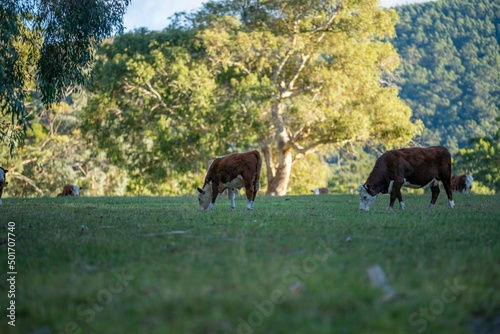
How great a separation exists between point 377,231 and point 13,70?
9913 millimetres

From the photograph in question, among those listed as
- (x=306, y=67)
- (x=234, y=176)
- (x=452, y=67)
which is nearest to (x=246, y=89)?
(x=306, y=67)

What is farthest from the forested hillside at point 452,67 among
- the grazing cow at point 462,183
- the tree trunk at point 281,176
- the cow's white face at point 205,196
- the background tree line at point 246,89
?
the cow's white face at point 205,196

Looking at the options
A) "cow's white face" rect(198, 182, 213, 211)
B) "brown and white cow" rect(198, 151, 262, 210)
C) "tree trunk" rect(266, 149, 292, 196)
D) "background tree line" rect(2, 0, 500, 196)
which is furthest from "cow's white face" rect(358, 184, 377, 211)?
"tree trunk" rect(266, 149, 292, 196)

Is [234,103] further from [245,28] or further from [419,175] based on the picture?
[419,175]

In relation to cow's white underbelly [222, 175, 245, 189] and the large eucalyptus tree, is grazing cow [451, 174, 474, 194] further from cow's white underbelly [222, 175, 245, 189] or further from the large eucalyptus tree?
cow's white underbelly [222, 175, 245, 189]

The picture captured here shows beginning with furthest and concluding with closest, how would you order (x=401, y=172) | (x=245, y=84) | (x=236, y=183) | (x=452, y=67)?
(x=452, y=67) → (x=245, y=84) → (x=236, y=183) → (x=401, y=172)

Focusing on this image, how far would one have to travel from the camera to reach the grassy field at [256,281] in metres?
4.91

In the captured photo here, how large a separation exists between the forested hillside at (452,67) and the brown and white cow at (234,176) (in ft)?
262

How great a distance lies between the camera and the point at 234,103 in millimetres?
33812

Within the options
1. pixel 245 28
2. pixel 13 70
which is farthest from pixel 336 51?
pixel 13 70

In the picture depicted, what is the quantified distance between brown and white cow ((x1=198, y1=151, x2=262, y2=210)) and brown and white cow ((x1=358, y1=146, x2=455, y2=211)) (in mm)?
2725

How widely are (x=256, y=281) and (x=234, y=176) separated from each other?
9670 millimetres

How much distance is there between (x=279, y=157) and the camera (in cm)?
3944

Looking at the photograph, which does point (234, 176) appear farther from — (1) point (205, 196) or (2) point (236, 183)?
(1) point (205, 196)
